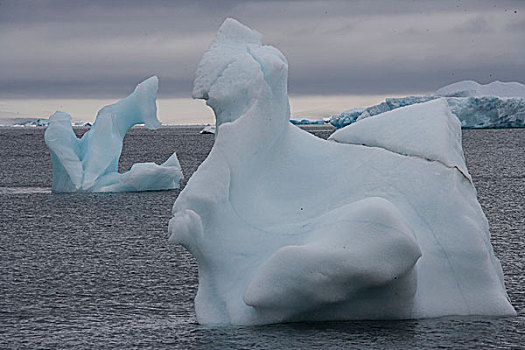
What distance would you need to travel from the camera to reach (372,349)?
6738mm

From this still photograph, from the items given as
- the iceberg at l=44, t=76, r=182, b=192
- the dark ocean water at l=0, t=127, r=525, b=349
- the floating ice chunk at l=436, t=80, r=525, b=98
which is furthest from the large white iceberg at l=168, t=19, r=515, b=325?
the floating ice chunk at l=436, t=80, r=525, b=98

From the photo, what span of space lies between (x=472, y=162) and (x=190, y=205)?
35.5 metres

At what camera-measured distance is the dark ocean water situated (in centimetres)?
706

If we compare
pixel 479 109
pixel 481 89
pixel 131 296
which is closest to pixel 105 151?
pixel 131 296

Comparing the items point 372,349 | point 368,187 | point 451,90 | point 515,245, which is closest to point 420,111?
point 368,187

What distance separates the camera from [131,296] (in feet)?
31.0

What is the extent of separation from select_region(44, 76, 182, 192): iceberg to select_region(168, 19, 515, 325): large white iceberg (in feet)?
43.1

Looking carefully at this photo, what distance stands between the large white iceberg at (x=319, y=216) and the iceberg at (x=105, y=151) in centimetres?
1315

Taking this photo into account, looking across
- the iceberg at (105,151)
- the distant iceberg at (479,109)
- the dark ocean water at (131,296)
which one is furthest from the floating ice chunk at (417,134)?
the distant iceberg at (479,109)

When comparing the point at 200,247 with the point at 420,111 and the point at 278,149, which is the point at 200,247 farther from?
the point at 420,111

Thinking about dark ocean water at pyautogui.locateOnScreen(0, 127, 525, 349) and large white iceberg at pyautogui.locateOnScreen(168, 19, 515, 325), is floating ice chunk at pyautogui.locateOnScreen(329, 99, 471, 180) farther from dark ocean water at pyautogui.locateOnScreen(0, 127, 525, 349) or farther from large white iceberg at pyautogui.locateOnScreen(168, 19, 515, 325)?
dark ocean water at pyautogui.locateOnScreen(0, 127, 525, 349)

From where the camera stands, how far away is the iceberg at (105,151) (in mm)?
21547

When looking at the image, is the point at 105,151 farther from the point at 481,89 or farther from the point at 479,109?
the point at 481,89

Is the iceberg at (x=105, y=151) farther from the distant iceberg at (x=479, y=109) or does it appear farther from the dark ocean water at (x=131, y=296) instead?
the distant iceberg at (x=479, y=109)
